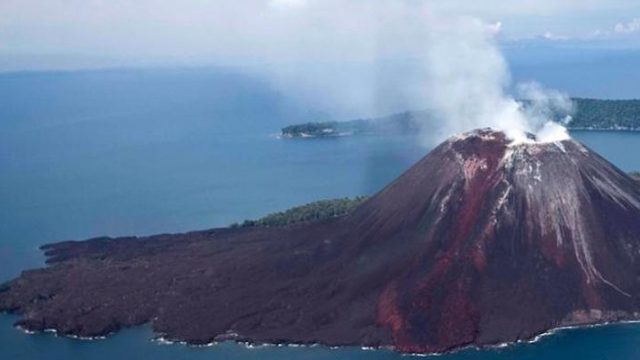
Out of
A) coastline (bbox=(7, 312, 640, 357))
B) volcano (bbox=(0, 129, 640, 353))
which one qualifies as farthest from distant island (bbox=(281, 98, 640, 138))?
coastline (bbox=(7, 312, 640, 357))

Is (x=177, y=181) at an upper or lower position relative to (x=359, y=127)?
lower

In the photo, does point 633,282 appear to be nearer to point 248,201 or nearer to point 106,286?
point 106,286

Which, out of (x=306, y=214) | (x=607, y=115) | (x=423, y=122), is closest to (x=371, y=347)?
(x=306, y=214)

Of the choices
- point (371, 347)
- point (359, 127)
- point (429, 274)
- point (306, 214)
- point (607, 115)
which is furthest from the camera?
point (359, 127)

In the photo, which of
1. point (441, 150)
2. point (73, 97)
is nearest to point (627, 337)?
point (441, 150)

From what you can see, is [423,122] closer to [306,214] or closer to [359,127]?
[359,127]

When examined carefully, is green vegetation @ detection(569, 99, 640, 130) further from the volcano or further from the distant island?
the volcano
